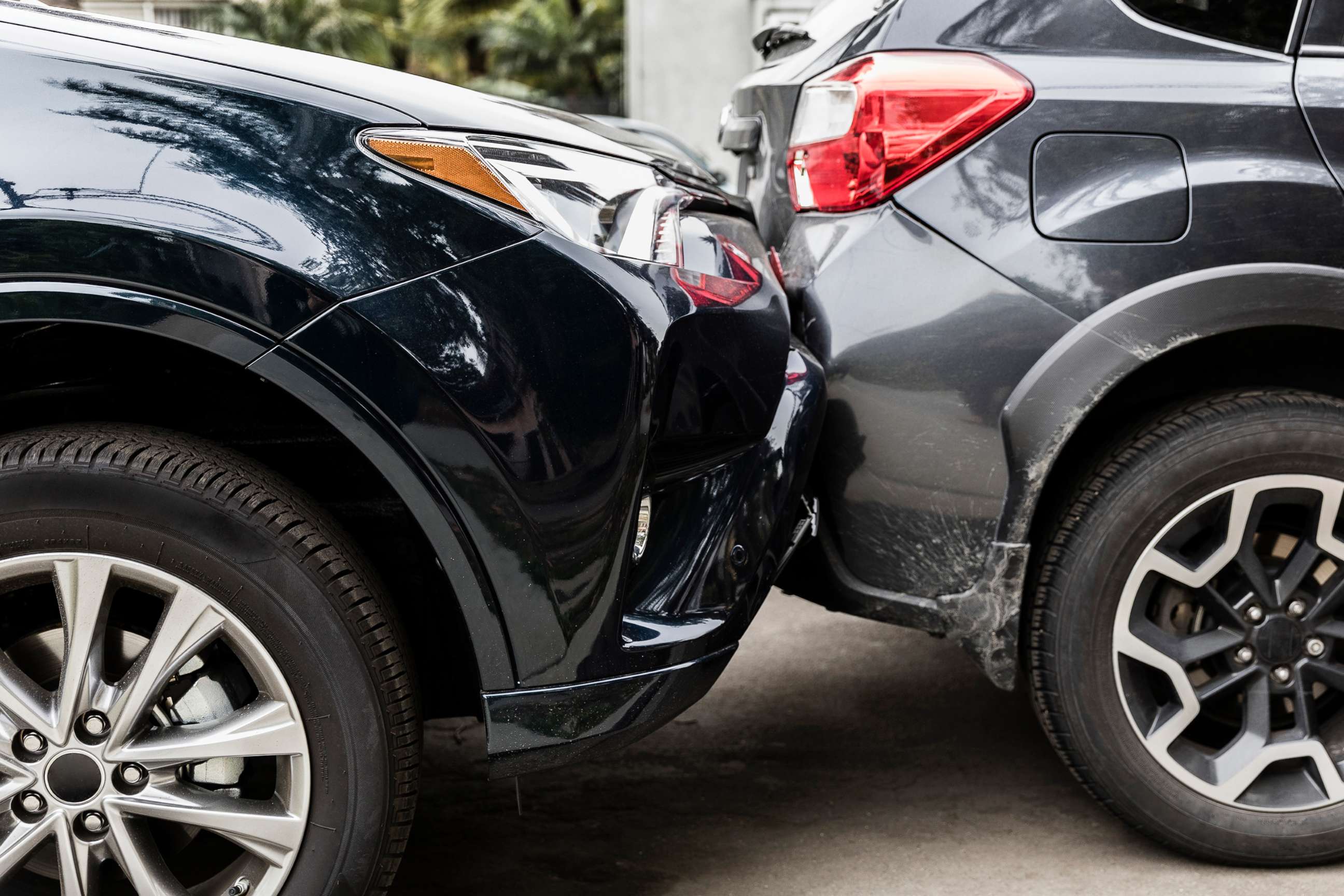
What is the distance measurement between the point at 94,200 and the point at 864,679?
7.55ft

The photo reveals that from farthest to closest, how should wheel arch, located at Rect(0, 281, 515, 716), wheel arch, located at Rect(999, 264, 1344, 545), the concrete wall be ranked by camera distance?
1. the concrete wall
2. wheel arch, located at Rect(999, 264, 1344, 545)
3. wheel arch, located at Rect(0, 281, 515, 716)

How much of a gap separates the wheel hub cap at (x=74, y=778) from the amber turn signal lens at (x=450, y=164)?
0.95 metres

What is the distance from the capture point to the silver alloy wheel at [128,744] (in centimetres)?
167

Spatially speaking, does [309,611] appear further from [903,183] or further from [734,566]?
[903,183]

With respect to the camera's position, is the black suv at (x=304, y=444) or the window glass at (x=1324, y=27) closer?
the black suv at (x=304, y=444)

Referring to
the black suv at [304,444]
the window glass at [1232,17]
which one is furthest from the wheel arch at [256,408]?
the window glass at [1232,17]

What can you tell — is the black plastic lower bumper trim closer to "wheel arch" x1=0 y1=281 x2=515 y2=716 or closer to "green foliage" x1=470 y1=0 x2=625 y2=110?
"wheel arch" x1=0 y1=281 x2=515 y2=716

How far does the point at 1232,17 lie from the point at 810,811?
1.71 m

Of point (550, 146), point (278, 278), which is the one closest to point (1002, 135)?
point (550, 146)

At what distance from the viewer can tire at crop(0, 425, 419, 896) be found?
1639 millimetres

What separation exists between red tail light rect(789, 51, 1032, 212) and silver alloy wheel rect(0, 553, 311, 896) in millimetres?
1254

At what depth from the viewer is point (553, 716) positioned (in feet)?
5.81

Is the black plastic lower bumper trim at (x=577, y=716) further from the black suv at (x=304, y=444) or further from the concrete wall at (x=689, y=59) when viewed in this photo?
the concrete wall at (x=689, y=59)

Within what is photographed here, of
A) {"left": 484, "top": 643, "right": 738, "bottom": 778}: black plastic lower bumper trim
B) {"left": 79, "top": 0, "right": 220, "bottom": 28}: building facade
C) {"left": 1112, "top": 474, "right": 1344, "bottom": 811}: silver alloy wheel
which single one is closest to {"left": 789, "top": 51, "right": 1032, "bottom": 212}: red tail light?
{"left": 1112, "top": 474, "right": 1344, "bottom": 811}: silver alloy wheel
